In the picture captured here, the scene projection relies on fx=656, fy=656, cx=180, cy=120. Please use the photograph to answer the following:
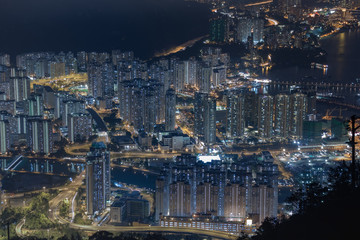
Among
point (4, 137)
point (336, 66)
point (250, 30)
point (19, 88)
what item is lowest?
point (4, 137)

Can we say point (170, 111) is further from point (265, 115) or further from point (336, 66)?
point (336, 66)

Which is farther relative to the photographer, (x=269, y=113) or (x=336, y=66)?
(x=336, y=66)

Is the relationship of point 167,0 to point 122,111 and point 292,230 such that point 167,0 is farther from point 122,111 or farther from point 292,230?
point 292,230

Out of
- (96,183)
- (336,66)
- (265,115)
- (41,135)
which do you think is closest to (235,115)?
(265,115)

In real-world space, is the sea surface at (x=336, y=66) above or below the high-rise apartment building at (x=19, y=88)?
above

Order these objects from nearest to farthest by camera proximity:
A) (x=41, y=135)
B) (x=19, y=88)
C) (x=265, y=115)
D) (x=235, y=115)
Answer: (x=41, y=135) < (x=265, y=115) < (x=235, y=115) < (x=19, y=88)

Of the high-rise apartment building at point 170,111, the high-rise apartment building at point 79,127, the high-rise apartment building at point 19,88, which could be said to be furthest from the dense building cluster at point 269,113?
the high-rise apartment building at point 19,88

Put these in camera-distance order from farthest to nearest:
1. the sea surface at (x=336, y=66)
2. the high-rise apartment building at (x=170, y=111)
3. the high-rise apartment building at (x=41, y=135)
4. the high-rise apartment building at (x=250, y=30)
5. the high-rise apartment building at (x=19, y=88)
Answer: the high-rise apartment building at (x=250, y=30), the sea surface at (x=336, y=66), the high-rise apartment building at (x=19, y=88), the high-rise apartment building at (x=170, y=111), the high-rise apartment building at (x=41, y=135)

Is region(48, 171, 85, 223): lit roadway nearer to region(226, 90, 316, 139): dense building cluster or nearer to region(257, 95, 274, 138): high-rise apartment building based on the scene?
region(226, 90, 316, 139): dense building cluster

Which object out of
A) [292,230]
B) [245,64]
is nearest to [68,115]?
[245,64]

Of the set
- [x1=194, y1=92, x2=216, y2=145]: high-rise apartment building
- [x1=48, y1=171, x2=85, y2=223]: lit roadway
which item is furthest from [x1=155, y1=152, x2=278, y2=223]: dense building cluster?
[x1=194, y1=92, x2=216, y2=145]: high-rise apartment building

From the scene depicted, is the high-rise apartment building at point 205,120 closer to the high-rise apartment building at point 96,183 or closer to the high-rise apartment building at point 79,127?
the high-rise apartment building at point 79,127
